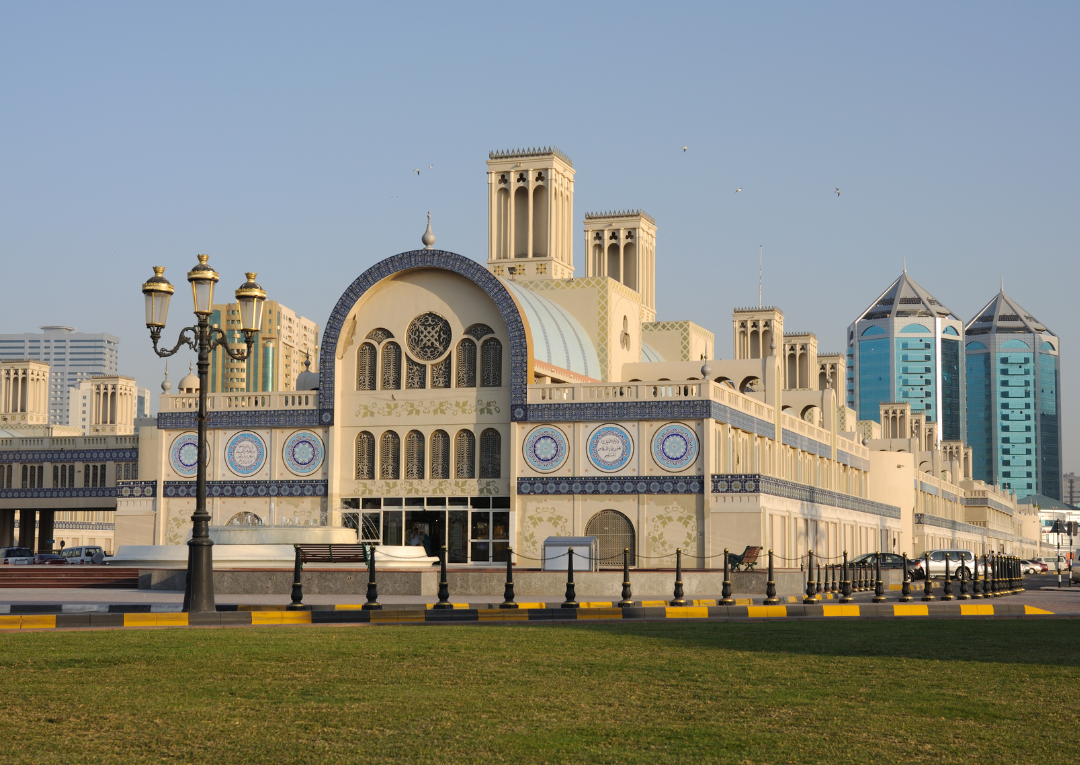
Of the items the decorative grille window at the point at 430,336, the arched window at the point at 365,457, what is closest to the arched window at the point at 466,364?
the decorative grille window at the point at 430,336

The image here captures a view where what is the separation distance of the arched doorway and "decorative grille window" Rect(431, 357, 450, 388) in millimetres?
7284

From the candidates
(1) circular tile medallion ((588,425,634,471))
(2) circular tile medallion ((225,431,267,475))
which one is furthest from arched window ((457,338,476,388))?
(2) circular tile medallion ((225,431,267,475))

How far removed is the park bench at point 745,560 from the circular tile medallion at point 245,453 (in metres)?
17.8

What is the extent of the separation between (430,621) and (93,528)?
256 ft

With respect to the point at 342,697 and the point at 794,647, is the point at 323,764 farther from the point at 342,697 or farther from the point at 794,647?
the point at 794,647

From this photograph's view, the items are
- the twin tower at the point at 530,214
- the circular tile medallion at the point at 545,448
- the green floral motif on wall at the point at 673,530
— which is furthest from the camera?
the twin tower at the point at 530,214

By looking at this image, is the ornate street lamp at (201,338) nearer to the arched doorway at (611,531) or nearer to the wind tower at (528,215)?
the arched doorway at (611,531)

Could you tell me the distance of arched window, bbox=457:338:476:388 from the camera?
47219mm

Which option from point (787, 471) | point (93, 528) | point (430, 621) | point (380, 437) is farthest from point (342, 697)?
point (93, 528)

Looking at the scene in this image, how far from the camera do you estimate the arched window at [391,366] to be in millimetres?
48156

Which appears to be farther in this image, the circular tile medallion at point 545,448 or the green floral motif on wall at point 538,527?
the circular tile medallion at point 545,448

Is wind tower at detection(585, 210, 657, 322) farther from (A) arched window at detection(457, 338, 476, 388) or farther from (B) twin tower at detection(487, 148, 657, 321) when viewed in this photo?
(A) arched window at detection(457, 338, 476, 388)

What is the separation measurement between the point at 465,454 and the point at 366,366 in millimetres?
4956

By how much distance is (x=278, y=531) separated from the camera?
36.4m
